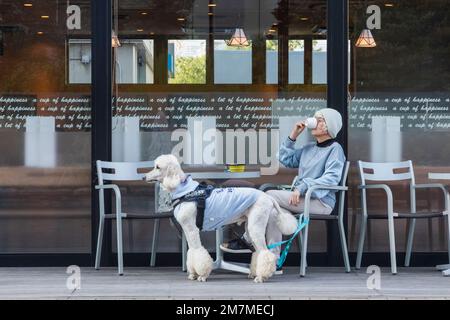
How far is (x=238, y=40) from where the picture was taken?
7.44 meters

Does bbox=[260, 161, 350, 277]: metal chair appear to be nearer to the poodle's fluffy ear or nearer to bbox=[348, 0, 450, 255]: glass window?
bbox=[348, 0, 450, 255]: glass window

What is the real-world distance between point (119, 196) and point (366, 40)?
215cm

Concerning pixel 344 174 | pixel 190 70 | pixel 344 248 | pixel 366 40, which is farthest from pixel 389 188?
pixel 190 70

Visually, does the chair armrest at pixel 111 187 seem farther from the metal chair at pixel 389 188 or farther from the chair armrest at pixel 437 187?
the chair armrest at pixel 437 187

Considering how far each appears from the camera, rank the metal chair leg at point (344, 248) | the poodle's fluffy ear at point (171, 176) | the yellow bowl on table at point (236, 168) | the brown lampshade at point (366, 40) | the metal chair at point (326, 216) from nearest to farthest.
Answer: the poodle's fluffy ear at point (171, 176) < the metal chair at point (326, 216) < the metal chair leg at point (344, 248) < the yellow bowl on table at point (236, 168) < the brown lampshade at point (366, 40)

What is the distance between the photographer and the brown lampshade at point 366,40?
7.43 m

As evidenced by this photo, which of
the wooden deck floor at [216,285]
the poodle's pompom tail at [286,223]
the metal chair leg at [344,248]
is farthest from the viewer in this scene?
the metal chair leg at [344,248]

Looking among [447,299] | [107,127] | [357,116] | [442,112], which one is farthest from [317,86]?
[447,299]

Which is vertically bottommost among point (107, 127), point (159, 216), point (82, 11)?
point (159, 216)

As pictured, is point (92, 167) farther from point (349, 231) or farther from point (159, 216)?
point (349, 231)

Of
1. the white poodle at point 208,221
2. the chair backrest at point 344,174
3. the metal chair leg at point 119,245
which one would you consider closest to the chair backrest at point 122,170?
the metal chair leg at point 119,245

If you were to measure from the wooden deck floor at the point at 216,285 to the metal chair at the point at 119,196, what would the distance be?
0.58ft

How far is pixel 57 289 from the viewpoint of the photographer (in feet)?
20.6

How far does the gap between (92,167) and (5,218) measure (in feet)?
2.53
